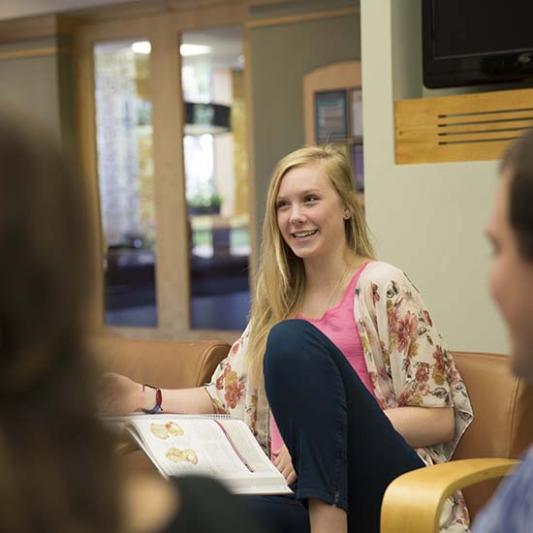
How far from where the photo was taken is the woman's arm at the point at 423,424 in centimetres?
258

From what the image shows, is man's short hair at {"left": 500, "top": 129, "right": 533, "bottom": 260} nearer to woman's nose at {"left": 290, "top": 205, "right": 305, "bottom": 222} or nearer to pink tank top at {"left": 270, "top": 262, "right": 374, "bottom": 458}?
pink tank top at {"left": 270, "top": 262, "right": 374, "bottom": 458}

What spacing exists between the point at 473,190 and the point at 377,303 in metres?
0.87

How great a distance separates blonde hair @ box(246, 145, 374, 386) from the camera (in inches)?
111

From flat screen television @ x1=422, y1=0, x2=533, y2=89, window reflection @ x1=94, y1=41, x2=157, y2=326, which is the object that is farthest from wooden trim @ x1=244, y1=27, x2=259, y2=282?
flat screen television @ x1=422, y1=0, x2=533, y2=89

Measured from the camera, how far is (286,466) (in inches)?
100

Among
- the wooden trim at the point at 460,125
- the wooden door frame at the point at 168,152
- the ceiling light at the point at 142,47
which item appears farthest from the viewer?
the ceiling light at the point at 142,47

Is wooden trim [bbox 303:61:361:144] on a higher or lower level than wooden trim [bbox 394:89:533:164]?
higher

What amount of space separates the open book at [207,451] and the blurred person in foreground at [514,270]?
116 centimetres

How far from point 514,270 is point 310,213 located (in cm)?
148

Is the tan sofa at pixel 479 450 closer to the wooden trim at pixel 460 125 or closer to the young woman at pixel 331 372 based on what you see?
the young woman at pixel 331 372

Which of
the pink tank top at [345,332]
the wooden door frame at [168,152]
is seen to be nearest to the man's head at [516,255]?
the pink tank top at [345,332]

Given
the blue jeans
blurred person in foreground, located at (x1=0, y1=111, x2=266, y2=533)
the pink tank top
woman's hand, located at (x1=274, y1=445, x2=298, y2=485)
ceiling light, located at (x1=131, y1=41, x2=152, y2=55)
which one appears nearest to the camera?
blurred person in foreground, located at (x1=0, y1=111, x2=266, y2=533)

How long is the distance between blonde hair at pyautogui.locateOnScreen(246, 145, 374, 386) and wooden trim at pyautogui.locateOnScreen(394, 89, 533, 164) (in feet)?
2.05

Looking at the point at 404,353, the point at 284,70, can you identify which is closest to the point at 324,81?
the point at 284,70
